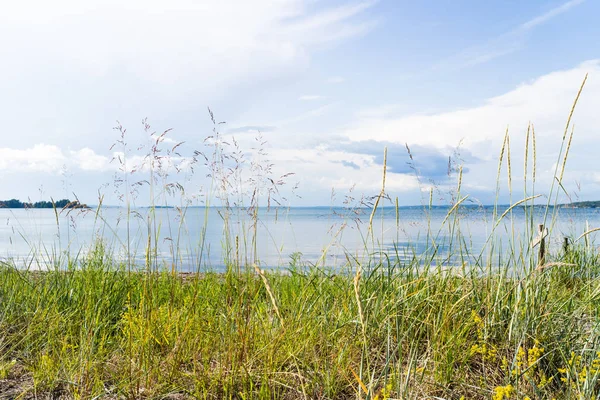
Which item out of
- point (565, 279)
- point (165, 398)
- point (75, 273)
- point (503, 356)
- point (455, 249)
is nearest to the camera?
point (165, 398)

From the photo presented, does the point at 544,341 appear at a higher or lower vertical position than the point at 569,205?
lower

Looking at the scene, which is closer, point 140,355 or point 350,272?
point 140,355

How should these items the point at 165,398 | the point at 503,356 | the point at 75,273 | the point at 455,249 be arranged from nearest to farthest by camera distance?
the point at 165,398 < the point at 503,356 < the point at 455,249 < the point at 75,273

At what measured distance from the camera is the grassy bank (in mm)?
2703

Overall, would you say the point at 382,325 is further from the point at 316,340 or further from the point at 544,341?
the point at 544,341

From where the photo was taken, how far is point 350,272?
163 inches

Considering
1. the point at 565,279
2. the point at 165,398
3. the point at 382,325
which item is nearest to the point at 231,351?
the point at 165,398

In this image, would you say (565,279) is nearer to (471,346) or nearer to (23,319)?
(471,346)

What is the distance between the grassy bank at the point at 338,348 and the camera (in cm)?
270

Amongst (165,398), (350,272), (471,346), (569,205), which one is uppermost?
(569,205)

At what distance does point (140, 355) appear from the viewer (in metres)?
2.79

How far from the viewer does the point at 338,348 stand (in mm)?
2957

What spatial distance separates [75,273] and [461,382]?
12.3 feet

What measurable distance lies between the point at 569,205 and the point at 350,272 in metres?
4.54
